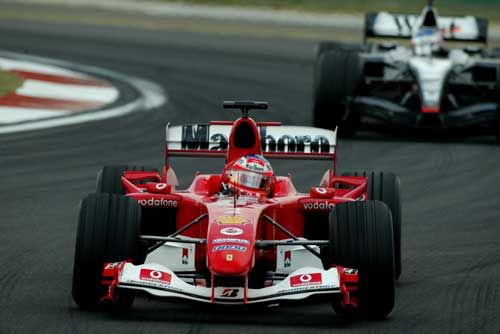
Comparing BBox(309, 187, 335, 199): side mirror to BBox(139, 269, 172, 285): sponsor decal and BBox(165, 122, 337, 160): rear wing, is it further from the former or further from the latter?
BBox(139, 269, 172, 285): sponsor decal

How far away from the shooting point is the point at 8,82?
928 inches

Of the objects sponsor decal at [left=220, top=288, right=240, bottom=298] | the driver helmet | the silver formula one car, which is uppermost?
sponsor decal at [left=220, top=288, right=240, bottom=298]

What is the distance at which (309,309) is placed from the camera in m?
9.39

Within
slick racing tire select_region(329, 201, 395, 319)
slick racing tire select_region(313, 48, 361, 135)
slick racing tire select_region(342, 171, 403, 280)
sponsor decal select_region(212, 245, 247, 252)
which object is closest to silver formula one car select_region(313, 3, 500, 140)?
slick racing tire select_region(313, 48, 361, 135)

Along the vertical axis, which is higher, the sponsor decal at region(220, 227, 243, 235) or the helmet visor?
the helmet visor

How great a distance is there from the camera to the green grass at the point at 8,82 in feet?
74.2

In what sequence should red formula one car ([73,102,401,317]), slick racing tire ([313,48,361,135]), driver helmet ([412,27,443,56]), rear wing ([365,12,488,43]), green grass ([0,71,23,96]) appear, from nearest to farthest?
red formula one car ([73,102,401,317]) → slick racing tire ([313,48,361,135]) → driver helmet ([412,27,443,56]) → rear wing ([365,12,488,43]) → green grass ([0,71,23,96])

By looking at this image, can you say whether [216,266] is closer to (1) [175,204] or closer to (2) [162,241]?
(2) [162,241]

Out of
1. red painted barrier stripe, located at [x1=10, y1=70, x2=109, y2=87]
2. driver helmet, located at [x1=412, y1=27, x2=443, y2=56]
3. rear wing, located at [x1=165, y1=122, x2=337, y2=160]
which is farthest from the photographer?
red painted barrier stripe, located at [x1=10, y1=70, x2=109, y2=87]

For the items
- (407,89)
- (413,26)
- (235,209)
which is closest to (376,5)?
(413,26)

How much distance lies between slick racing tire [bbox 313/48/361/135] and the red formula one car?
854cm

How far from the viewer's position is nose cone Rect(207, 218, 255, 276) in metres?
8.68

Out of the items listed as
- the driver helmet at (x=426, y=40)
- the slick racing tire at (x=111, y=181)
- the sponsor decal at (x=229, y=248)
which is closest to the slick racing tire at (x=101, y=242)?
the sponsor decal at (x=229, y=248)

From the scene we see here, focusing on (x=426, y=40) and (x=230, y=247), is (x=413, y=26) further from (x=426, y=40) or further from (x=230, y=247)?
(x=230, y=247)
